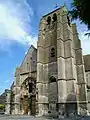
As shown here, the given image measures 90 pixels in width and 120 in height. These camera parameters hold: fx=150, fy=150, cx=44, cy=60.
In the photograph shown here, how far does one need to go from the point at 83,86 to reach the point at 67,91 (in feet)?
10.8

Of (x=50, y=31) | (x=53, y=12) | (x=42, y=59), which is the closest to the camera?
(x=42, y=59)

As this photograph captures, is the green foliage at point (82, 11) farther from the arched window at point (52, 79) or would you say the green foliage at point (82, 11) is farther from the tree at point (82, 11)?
the arched window at point (52, 79)

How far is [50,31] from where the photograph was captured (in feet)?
87.0

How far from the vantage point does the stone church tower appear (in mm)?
20453

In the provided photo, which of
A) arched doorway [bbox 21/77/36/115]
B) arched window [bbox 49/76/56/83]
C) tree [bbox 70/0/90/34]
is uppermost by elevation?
tree [bbox 70/0/90/34]

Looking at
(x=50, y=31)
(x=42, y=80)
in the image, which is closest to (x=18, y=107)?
(x=42, y=80)

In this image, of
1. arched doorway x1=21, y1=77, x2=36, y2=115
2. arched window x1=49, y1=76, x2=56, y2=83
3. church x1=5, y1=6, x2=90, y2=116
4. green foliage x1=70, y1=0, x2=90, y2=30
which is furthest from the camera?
arched doorway x1=21, y1=77, x2=36, y2=115

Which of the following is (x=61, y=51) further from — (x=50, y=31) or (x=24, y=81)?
(x=24, y=81)

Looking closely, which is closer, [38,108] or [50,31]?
[38,108]

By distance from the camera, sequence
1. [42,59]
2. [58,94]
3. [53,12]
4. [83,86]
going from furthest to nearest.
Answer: [53,12], [42,59], [83,86], [58,94]

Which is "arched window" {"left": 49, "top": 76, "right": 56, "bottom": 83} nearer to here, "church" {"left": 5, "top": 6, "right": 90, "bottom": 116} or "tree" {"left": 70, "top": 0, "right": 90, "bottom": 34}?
"church" {"left": 5, "top": 6, "right": 90, "bottom": 116}

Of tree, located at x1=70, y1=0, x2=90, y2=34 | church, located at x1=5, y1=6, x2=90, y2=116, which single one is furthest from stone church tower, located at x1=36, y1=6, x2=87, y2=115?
tree, located at x1=70, y1=0, x2=90, y2=34

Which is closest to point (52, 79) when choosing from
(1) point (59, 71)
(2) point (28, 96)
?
(1) point (59, 71)

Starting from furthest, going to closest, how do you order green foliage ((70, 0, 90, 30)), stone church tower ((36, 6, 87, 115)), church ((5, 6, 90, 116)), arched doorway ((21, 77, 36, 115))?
arched doorway ((21, 77, 36, 115)) → church ((5, 6, 90, 116)) → stone church tower ((36, 6, 87, 115)) → green foliage ((70, 0, 90, 30))
